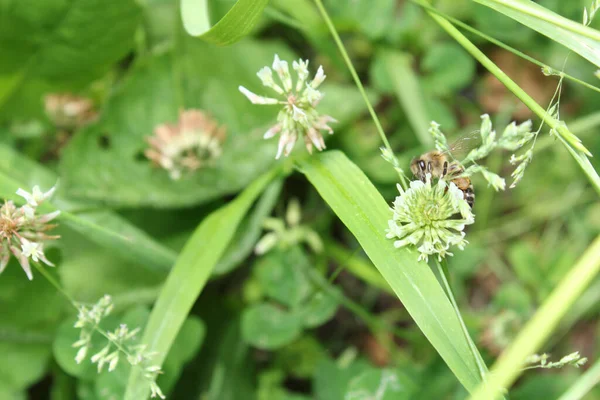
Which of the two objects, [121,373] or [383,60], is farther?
[383,60]

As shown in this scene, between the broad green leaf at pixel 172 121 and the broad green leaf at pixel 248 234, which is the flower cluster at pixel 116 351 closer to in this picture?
the broad green leaf at pixel 248 234

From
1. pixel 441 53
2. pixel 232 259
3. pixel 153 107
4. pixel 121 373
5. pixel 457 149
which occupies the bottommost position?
pixel 121 373

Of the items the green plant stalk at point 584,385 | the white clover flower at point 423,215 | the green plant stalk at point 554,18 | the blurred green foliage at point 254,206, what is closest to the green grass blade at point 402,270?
the white clover flower at point 423,215

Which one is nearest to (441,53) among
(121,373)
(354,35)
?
(354,35)

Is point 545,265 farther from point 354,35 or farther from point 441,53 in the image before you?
point 354,35

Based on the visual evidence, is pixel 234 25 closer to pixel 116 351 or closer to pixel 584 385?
pixel 116 351

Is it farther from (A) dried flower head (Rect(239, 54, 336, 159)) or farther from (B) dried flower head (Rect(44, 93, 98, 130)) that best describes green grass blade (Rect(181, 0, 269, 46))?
(B) dried flower head (Rect(44, 93, 98, 130))

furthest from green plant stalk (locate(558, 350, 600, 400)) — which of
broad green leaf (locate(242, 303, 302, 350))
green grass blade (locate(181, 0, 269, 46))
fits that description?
broad green leaf (locate(242, 303, 302, 350))

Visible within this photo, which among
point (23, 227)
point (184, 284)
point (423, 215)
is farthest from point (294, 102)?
point (23, 227)
